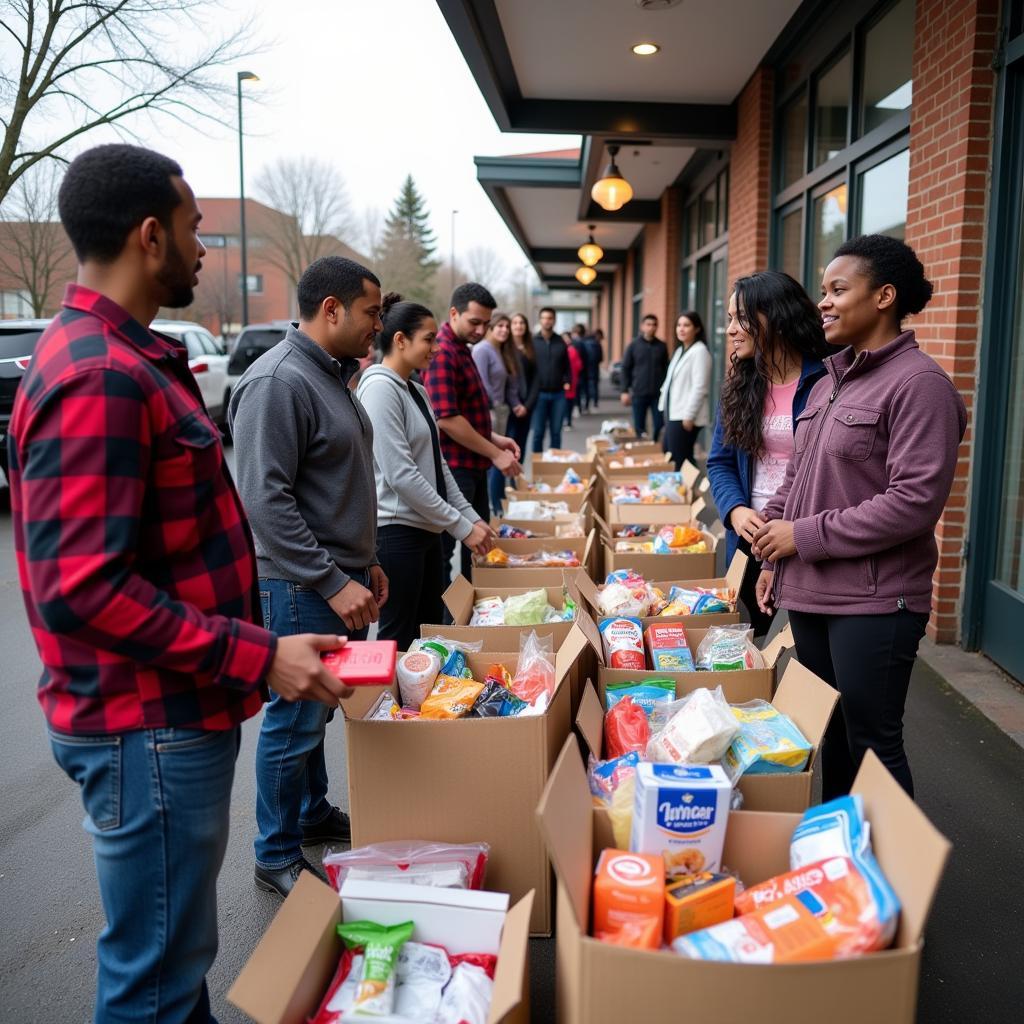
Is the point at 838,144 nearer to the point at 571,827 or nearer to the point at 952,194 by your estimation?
the point at 952,194

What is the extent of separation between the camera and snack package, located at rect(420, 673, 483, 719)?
2.43 m

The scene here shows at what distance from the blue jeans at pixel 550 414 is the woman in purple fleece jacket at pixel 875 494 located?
854 centimetres

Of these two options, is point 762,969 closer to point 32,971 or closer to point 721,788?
point 721,788

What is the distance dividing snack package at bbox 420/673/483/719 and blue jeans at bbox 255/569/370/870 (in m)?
0.33

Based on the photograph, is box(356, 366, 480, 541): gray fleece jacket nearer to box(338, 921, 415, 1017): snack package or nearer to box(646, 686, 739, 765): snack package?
box(646, 686, 739, 765): snack package

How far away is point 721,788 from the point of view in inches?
68.1

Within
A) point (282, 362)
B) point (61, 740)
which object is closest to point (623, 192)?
point (282, 362)

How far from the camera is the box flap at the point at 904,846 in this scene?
4.50ft

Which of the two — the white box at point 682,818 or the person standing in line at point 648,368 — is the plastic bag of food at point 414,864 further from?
the person standing in line at point 648,368

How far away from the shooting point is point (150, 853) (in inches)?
57.7

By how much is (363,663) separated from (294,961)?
0.57 meters

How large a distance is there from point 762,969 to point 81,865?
2346 millimetres

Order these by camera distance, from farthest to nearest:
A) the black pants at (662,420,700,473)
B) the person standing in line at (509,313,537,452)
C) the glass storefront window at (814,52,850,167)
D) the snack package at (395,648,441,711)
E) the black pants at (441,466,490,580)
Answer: the person standing in line at (509,313,537,452)
the black pants at (662,420,700,473)
the glass storefront window at (814,52,850,167)
the black pants at (441,466,490,580)
the snack package at (395,648,441,711)

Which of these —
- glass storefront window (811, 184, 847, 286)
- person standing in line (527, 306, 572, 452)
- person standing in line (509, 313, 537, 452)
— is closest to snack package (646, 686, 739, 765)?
glass storefront window (811, 184, 847, 286)
